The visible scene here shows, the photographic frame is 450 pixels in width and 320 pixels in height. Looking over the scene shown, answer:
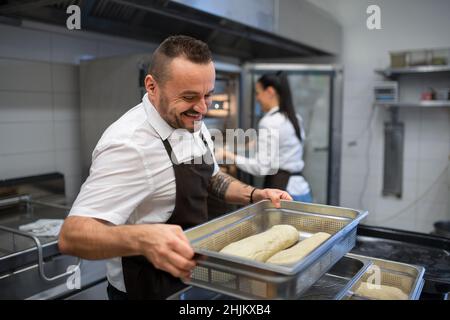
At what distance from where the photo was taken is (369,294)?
3.51ft

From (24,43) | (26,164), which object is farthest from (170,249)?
→ (24,43)

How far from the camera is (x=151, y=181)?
1090 mm

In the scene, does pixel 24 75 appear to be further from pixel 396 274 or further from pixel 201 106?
pixel 396 274

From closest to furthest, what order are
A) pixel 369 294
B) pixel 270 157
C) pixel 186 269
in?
1. pixel 186 269
2. pixel 369 294
3. pixel 270 157

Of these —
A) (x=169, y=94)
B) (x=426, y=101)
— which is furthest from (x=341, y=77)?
(x=169, y=94)

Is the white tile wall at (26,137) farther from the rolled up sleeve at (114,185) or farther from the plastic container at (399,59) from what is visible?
the plastic container at (399,59)

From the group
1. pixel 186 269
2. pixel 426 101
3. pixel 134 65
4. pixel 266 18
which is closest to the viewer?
pixel 186 269

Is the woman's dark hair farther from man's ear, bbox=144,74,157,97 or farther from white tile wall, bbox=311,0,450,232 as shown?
man's ear, bbox=144,74,157,97

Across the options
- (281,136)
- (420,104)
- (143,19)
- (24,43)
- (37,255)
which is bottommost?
(37,255)

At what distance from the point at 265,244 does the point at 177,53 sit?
531 mm

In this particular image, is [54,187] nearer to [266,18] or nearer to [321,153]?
[266,18]

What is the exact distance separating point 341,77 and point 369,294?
8.69 ft

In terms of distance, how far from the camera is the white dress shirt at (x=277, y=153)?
2.61m

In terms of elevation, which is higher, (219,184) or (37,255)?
(219,184)
